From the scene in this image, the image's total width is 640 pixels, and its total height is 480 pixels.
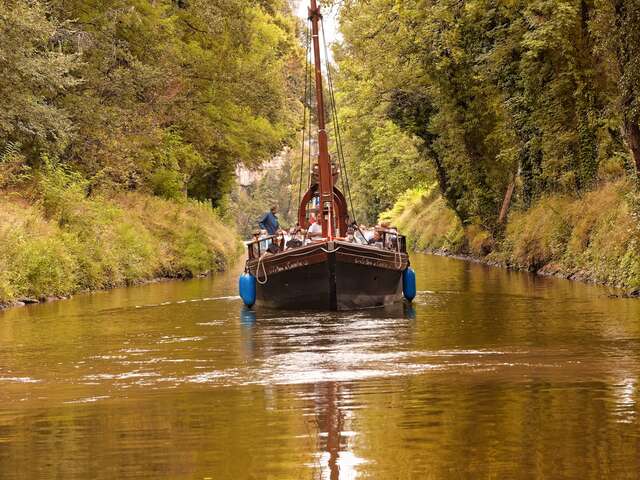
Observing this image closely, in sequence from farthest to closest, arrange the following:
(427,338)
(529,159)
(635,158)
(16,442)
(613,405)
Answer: (529,159) < (635,158) < (427,338) < (613,405) < (16,442)

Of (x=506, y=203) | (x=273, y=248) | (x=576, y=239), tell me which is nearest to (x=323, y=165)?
(x=273, y=248)

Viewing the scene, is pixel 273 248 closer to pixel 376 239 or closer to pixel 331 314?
pixel 376 239

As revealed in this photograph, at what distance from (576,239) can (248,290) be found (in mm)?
9369

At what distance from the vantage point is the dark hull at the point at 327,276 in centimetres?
2200

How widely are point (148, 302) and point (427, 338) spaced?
10339 millimetres

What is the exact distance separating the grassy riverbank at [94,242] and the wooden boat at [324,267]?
480 centimetres

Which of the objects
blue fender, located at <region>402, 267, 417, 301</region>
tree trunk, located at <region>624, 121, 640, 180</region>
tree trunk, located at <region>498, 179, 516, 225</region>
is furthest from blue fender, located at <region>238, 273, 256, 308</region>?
tree trunk, located at <region>498, 179, 516, 225</region>

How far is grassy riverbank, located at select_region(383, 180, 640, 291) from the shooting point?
2430cm

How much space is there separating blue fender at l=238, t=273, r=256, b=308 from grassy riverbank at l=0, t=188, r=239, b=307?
177 inches

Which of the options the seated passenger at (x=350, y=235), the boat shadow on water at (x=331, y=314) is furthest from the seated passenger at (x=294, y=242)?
the boat shadow on water at (x=331, y=314)

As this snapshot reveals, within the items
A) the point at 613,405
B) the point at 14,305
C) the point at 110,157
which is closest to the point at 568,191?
the point at 110,157

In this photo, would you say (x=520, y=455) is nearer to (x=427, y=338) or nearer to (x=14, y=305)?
(x=427, y=338)

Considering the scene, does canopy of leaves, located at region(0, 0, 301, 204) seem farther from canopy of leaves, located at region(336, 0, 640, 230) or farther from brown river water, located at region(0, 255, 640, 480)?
brown river water, located at region(0, 255, 640, 480)

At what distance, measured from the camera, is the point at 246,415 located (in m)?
9.82
